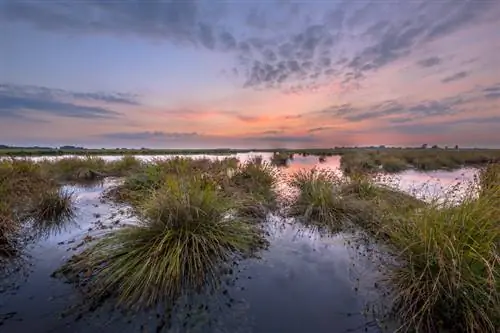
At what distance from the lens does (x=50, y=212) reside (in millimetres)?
9000

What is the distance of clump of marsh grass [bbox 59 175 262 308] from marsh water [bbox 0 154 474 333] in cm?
34

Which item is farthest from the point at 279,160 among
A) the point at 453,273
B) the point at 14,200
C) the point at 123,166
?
the point at 453,273

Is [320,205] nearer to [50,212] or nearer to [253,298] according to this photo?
[253,298]

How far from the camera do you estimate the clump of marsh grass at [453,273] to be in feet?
11.7

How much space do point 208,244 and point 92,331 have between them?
A: 2.28 meters

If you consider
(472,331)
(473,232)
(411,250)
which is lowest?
(472,331)

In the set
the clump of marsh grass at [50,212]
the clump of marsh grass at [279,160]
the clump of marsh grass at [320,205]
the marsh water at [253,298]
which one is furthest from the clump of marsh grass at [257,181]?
the clump of marsh grass at [279,160]

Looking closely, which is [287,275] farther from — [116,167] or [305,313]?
[116,167]

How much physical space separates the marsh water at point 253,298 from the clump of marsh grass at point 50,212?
4.44 ft

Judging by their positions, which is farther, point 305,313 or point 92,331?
point 305,313

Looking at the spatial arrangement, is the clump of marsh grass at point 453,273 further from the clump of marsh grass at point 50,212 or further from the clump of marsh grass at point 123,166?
the clump of marsh grass at point 123,166

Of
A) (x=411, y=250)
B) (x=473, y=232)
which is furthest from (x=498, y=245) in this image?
(x=411, y=250)

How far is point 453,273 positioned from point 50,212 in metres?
10.1

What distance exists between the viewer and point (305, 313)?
14.0ft
